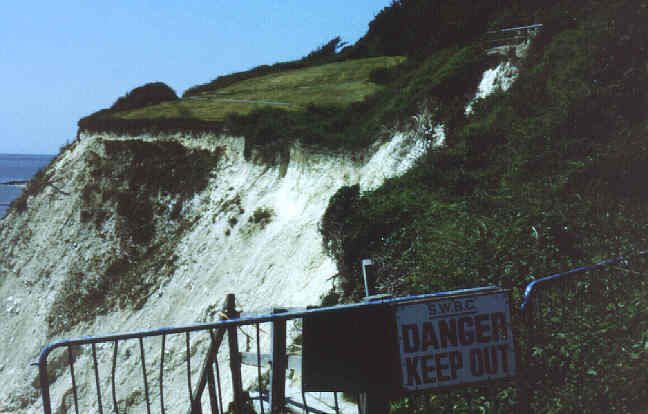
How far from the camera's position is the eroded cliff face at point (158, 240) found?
17234 mm

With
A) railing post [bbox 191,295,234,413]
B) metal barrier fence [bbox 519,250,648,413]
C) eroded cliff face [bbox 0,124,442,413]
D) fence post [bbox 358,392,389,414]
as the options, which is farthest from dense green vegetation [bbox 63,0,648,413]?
eroded cliff face [bbox 0,124,442,413]

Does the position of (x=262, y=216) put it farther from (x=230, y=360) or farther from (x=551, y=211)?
(x=230, y=360)

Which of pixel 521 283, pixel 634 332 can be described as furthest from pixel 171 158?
pixel 634 332

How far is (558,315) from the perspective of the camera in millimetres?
5426

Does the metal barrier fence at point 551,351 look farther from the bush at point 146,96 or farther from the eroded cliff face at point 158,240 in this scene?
the bush at point 146,96

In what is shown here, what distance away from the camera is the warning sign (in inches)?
157

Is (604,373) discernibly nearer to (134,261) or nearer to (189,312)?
(189,312)

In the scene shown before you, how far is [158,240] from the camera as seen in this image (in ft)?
80.7

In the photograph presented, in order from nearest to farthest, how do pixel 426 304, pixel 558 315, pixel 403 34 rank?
1. pixel 426 304
2. pixel 558 315
3. pixel 403 34

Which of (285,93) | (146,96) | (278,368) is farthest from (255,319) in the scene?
(146,96)

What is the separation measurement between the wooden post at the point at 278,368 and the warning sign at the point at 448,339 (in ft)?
6.82

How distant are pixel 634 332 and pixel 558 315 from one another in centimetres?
79

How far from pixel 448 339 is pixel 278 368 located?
2760mm

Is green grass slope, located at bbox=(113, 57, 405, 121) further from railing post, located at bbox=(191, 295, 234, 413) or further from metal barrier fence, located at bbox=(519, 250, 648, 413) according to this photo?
metal barrier fence, located at bbox=(519, 250, 648, 413)
